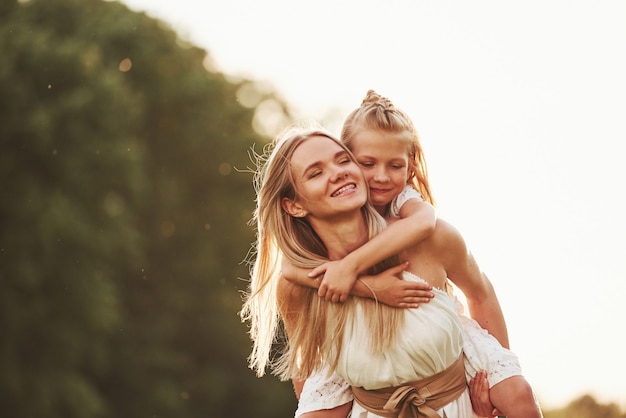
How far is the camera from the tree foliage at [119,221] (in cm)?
1780

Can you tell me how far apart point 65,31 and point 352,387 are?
638 inches

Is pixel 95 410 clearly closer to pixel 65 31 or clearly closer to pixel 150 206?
pixel 150 206

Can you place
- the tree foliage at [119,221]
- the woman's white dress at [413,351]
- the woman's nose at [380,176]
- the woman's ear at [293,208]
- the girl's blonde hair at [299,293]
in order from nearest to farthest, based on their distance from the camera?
the woman's white dress at [413,351] < the girl's blonde hair at [299,293] < the woman's ear at [293,208] < the woman's nose at [380,176] < the tree foliage at [119,221]

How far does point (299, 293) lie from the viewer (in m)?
4.56

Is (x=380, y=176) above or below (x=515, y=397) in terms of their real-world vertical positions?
above

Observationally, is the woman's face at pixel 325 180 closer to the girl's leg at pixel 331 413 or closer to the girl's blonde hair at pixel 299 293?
the girl's blonde hair at pixel 299 293

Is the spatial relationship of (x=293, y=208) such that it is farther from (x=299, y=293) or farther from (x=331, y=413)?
(x=331, y=413)

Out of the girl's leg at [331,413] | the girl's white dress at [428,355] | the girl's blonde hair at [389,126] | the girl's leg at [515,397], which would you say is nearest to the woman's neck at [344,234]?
the girl's white dress at [428,355]

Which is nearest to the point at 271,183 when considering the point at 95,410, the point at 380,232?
the point at 380,232

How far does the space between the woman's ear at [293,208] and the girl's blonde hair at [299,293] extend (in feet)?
0.08

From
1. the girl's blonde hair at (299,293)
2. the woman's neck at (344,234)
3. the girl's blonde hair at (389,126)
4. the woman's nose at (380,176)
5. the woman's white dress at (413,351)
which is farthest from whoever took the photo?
the girl's blonde hair at (389,126)

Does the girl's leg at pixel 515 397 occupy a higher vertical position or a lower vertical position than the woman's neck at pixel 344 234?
lower

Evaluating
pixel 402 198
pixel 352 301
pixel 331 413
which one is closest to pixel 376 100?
pixel 402 198

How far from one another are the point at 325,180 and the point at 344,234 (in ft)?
0.89
